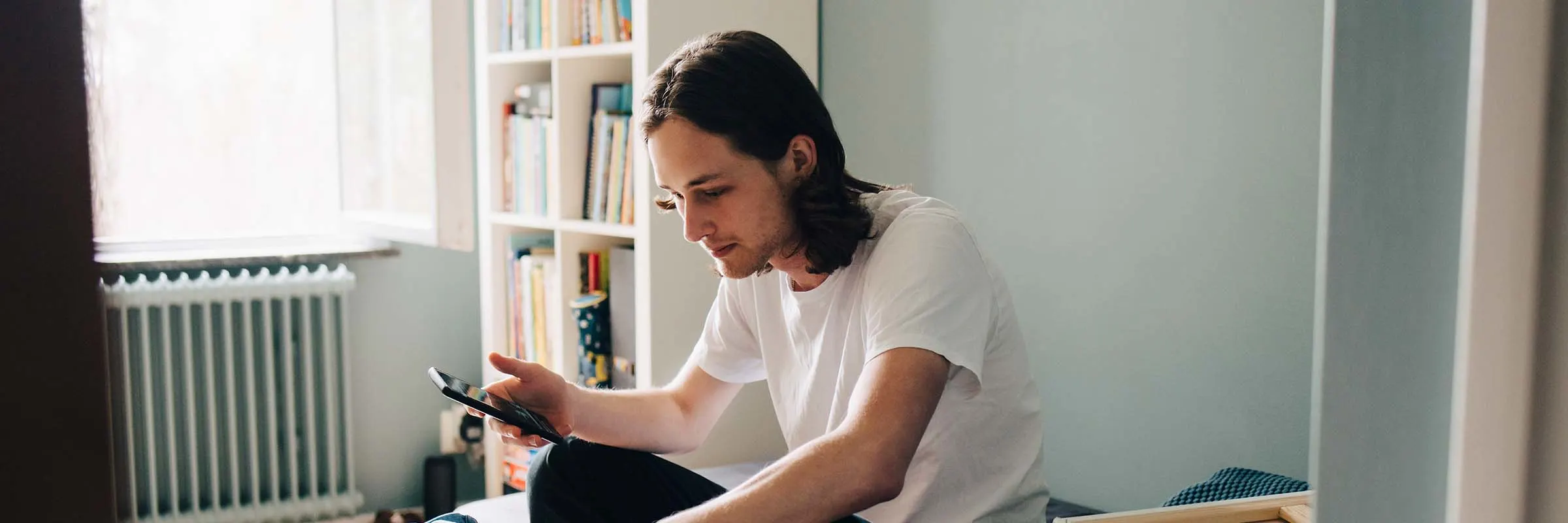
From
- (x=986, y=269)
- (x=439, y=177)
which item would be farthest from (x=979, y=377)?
(x=439, y=177)

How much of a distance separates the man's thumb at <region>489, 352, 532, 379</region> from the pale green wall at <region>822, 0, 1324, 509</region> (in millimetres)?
904

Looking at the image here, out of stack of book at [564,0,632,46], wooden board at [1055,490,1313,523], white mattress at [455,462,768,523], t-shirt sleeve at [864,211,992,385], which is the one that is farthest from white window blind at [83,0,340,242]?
wooden board at [1055,490,1313,523]

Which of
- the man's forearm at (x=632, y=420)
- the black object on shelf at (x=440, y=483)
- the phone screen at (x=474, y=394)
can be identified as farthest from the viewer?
the black object on shelf at (x=440, y=483)

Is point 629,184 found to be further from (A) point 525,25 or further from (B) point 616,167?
(A) point 525,25

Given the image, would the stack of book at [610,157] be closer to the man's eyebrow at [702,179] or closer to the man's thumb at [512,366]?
the man's thumb at [512,366]

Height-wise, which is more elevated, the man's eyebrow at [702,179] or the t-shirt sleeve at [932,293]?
the man's eyebrow at [702,179]

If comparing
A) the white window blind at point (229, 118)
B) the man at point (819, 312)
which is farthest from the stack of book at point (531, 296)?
the man at point (819, 312)

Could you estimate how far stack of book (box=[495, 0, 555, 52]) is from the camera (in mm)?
2359

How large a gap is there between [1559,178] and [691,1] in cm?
185

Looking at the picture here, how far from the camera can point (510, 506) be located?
6.18 ft

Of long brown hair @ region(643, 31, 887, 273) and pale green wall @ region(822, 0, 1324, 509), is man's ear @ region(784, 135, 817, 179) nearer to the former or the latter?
long brown hair @ region(643, 31, 887, 273)

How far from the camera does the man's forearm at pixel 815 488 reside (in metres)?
0.99

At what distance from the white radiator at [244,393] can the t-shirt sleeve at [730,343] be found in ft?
5.06

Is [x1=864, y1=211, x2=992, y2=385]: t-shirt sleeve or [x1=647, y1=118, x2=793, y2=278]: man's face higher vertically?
[x1=647, y1=118, x2=793, y2=278]: man's face
